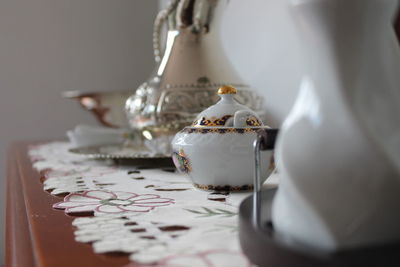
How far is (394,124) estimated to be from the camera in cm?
25

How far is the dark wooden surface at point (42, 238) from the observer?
26 centimetres

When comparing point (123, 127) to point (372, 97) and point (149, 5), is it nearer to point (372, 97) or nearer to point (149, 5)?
point (149, 5)

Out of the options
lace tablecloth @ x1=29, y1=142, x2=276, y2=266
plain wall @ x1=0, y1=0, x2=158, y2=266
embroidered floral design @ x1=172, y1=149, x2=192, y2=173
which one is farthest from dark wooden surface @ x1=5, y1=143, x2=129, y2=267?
plain wall @ x1=0, y1=0, x2=158, y2=266

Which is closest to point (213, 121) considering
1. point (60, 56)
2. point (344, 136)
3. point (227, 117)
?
point (227, 117)

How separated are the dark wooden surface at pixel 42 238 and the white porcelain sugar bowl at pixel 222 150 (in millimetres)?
131

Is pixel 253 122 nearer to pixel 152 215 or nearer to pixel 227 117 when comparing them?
pixel 227 117

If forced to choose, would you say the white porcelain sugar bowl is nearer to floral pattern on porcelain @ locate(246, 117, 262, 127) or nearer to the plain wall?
floral pattern on porcelain @ locate(246, 117, 262, 127)

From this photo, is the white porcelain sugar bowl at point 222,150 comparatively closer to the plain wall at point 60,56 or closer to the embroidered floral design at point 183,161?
the embroidered floral design at point 183,161

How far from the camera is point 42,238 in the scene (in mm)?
307

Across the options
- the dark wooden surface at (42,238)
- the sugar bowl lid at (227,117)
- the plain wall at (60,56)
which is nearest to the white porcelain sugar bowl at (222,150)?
the sugar bowl lid at (227,117)

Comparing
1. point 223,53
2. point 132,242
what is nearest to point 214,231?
point 132,242

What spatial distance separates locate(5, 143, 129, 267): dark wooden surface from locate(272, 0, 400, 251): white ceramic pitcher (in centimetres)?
10

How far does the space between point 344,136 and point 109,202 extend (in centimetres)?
25

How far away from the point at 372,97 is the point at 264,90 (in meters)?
0.67
